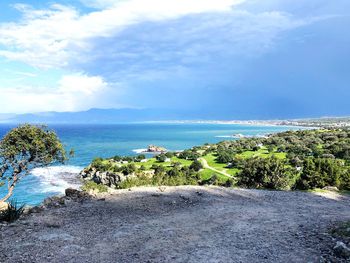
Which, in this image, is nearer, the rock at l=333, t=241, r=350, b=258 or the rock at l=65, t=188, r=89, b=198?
the rock at l=333, t=241, r=350, b=258

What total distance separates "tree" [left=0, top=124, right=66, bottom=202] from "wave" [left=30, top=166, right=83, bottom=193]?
1360 inches

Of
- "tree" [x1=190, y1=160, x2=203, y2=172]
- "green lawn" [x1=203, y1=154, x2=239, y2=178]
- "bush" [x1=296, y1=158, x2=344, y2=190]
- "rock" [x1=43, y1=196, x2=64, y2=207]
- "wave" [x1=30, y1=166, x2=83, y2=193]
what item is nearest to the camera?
"rock" [x1=43, y1=196, x2=64, y2=207]

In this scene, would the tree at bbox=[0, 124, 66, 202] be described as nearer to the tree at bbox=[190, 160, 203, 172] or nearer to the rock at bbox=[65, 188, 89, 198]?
the rock at bbox=[65, 188, 89, 198]

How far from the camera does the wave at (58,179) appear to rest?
190ft

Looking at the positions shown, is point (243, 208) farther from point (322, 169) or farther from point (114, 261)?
point (322, 169)

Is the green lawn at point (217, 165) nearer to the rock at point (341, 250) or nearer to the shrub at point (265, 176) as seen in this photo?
the shrub at point (265, 176)

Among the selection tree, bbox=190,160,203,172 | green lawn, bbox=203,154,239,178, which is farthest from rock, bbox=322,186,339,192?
tree, bbox=190,160,203,172

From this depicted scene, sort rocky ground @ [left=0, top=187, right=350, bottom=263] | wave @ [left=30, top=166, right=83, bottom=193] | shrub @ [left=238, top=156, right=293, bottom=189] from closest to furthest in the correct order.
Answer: rocky ground @ [left=0, top=187, right=350, bottom=263], shrub @ [left=238, top=156, right=293, bottom=189], wave @ [left=30, top=166, right=83, bottom=193]

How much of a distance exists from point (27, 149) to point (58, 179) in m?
47.2

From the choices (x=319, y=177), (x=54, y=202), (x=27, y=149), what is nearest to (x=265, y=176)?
(x=319, y=177)

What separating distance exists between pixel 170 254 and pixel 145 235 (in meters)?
2.16

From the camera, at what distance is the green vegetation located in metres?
25.5

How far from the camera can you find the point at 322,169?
86.5 ft

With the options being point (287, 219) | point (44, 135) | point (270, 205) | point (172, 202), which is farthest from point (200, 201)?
point (44, 135)
